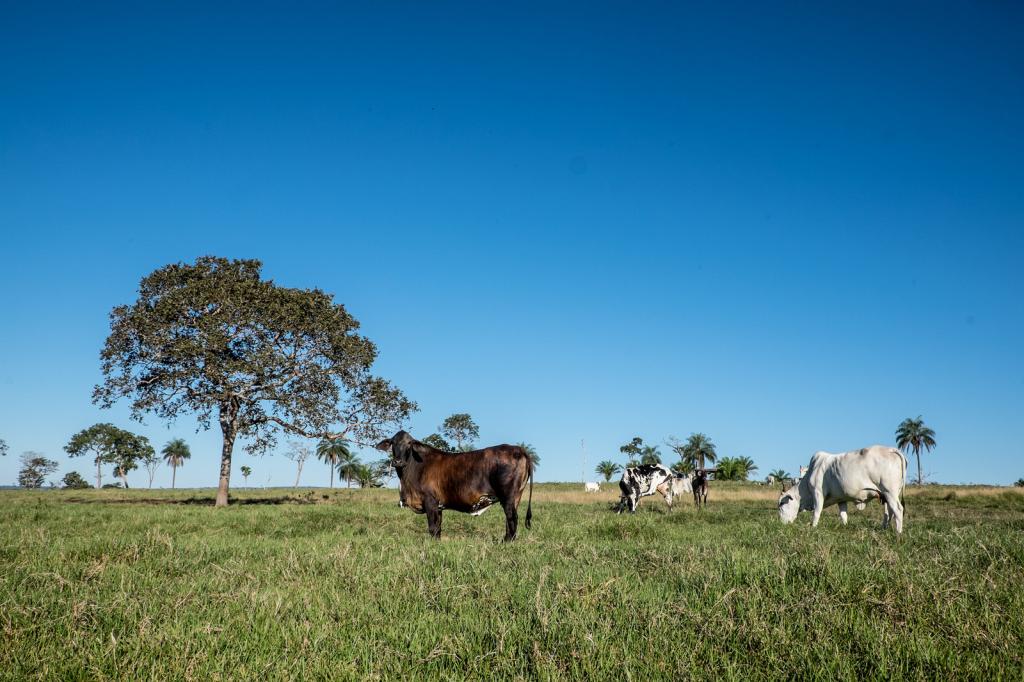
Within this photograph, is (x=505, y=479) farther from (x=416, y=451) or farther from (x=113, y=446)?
(x=113, y=446)

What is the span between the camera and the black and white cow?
81.0 feet

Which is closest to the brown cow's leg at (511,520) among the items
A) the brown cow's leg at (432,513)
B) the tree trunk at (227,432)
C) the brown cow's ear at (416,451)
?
the brown cow's leg at (432,513)

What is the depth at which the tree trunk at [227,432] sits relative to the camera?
31.7 metres

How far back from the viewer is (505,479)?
1179 cm

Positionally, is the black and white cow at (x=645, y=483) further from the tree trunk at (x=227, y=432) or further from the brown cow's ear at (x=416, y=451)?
the tree trunk at (x=227, y=432)

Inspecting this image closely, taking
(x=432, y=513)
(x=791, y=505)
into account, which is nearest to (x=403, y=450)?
(x=432, y=513)

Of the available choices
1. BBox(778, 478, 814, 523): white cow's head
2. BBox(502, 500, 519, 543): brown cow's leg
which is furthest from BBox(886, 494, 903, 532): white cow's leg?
BBox(502, 500, 519, 543): brown cow's leg

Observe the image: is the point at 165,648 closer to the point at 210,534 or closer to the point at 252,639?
the point at 252,639

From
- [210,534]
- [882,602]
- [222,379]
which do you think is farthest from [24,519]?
[882,602]

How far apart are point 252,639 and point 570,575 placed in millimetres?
2767

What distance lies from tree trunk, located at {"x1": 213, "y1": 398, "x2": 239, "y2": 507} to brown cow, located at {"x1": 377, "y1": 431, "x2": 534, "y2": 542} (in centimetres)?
2191

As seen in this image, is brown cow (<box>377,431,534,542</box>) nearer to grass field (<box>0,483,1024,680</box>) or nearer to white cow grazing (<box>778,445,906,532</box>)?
grass field (<box>0,483,1024,680</box>)

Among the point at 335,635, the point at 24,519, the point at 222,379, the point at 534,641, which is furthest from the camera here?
the point at 222,379

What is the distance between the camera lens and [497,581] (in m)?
5.78
